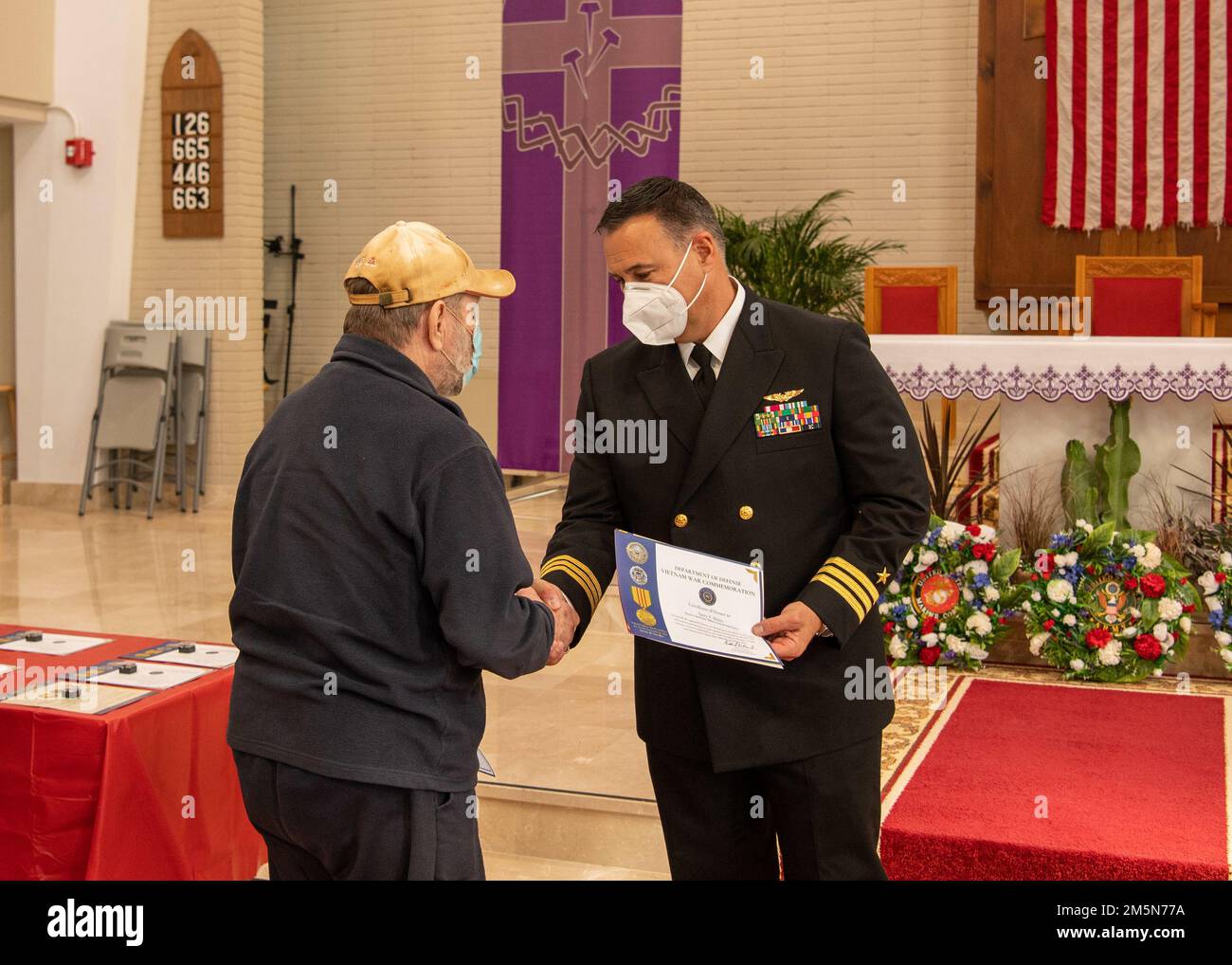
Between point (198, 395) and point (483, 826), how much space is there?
646 centimetres

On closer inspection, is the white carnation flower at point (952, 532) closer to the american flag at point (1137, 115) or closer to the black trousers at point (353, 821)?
the black trousers at point (353, 821)

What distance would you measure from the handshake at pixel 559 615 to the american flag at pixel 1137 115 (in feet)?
25.9

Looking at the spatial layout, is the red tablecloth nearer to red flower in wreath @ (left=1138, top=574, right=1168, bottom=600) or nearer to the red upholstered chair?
red flower in wreath @ (left=1138, top=574, right=1168, bottom=600)

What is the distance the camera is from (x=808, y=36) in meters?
10.1

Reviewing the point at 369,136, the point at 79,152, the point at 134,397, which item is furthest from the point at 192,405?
the point at 369,136

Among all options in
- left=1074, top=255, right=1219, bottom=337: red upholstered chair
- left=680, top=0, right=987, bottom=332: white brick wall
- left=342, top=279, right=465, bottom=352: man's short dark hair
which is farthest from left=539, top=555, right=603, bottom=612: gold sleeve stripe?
left=680, top=0, right=987, bottom=332: white brick wall

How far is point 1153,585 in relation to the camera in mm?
4734

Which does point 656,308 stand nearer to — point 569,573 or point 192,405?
point 569,573

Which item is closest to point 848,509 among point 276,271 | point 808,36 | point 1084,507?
point 1084,507

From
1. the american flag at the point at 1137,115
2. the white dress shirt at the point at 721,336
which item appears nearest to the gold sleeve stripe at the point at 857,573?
the white dress shirt at the point at 721,336

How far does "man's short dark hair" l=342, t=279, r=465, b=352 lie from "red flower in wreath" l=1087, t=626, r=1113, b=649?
11.8ft

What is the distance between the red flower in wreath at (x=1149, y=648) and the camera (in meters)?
4.71

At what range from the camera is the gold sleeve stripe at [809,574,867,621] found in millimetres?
1976

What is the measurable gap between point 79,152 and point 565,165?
12.2 ft
